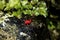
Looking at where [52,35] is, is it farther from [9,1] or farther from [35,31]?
[9,1]

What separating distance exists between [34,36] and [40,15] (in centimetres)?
43

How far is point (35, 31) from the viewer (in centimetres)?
214

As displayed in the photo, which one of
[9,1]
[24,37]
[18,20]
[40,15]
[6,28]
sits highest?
[9,1]

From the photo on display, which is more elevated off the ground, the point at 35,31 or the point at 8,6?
the point at 8,6

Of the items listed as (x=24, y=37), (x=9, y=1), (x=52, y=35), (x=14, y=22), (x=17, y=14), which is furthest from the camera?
(x=52, y=35)

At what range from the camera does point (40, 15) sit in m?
Result: 2.42

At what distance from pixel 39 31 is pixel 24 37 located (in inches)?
10.6

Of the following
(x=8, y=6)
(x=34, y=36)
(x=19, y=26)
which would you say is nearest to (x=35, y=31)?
(x=34, y=36)

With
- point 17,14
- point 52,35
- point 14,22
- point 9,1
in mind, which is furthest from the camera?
point 52,35

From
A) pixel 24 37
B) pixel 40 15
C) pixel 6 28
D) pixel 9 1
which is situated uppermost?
pixel 9 1

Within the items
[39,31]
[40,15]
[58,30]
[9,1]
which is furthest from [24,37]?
[58,30]

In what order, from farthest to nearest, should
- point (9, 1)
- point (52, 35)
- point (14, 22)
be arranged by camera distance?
point (52, 35) < point (9, 1) < point (14, 22)

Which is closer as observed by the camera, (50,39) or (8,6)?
(8,6)

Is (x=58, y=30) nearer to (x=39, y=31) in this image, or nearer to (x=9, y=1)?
(x=39, y=31)
